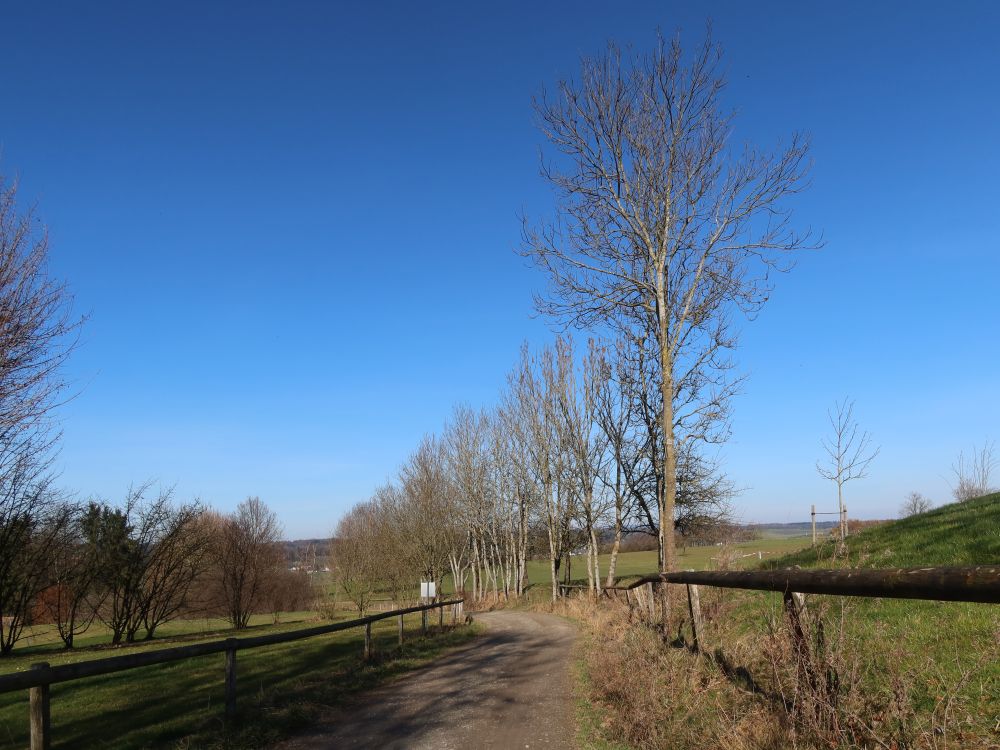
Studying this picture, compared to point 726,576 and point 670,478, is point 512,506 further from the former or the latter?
point 726,576

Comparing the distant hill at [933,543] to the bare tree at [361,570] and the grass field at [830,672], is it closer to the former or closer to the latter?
the grass field at [830,672]

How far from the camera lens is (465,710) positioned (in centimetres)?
873

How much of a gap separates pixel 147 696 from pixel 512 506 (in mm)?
34046

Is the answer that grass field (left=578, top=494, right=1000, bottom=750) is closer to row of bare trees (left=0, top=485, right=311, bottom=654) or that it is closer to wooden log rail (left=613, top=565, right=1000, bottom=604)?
wooden log rail (left=613, top=565, right=1000, bottom=604)

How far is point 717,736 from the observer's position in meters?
4.61

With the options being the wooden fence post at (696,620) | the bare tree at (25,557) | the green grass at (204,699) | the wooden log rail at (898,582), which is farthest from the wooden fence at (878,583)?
the bare tree at (25,557)

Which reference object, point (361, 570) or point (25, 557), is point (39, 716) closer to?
point (25, 557)

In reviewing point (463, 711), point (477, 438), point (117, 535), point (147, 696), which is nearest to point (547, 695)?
point (463, 711)

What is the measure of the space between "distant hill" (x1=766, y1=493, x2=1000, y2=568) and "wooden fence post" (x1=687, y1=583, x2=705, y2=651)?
4.63 feet

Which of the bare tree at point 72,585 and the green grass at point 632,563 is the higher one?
the bare tree at point 72,585

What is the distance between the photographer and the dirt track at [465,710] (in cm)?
727

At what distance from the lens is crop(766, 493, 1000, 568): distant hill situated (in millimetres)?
9062

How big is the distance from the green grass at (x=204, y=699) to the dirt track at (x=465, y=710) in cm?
50

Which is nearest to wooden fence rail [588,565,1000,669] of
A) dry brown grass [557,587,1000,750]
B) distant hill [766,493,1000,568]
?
dry brown grass [557,587,1000,750]
